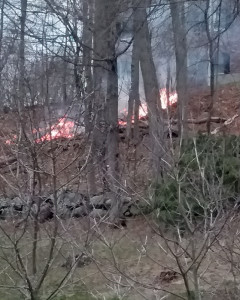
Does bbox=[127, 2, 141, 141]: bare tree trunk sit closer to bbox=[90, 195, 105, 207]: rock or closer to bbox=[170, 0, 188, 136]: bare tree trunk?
bbox=[170, 0, 188, 136]: bare tree trunk

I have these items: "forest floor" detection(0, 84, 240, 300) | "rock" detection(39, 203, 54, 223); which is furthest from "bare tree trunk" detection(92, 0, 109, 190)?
"rock" detection(39, 203, 54, 223)

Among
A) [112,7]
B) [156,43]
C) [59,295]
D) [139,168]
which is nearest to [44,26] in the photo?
[112,7]

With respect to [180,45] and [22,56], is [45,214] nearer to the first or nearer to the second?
[22,56]

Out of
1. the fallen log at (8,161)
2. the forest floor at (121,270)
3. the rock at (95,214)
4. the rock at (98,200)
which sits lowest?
the forest floor at (121,270)

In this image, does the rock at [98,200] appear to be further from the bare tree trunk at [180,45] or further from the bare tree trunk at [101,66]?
the bare tree trunk at [180,45]

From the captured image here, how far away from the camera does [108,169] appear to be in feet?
37.1

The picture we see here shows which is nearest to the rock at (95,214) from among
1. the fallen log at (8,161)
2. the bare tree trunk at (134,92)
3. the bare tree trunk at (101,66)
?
the fallen log at (8,161)

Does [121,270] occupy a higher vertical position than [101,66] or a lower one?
lower

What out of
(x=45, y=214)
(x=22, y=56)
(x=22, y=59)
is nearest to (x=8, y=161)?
(x=45, y=214)

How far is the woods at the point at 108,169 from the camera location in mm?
6184

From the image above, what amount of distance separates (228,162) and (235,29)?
1373 centimetres

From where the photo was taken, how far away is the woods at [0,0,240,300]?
20.3ft

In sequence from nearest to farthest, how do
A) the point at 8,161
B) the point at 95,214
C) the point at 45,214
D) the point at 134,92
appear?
the point at 8,161 < the point at 45,214 < the point at 95,214 < the point at 134,92

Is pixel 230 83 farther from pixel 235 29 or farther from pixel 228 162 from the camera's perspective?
pixel 228 162
